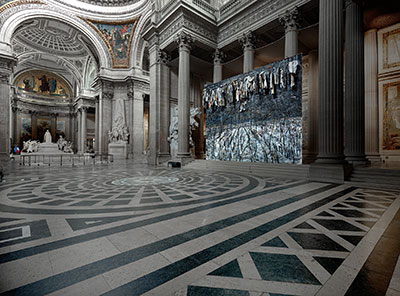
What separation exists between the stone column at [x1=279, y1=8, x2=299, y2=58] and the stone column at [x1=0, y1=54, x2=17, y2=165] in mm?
22187

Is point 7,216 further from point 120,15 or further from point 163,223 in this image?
point 120,15

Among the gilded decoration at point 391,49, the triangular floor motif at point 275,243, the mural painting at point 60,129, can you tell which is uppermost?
the gilded decoration at point 391,49

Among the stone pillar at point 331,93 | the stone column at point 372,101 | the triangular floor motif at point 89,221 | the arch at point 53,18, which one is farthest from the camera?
the arch at point 53,18

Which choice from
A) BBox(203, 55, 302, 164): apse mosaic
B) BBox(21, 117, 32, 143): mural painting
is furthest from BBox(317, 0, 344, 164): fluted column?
BBox(21, 117, 32, 143): mural painting

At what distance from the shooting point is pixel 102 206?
373 cm

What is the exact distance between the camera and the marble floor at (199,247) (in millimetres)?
1546

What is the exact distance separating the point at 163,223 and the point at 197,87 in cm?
1652

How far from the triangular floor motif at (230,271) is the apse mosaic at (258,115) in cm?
848

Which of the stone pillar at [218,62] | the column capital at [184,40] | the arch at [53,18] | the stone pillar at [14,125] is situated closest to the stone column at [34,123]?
the stone pillar at [14,125]

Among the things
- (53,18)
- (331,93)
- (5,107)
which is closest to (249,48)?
(331,93)

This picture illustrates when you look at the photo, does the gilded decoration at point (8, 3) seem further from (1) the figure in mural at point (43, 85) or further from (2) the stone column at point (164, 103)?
(1) the figure in mural at point (43, 85)

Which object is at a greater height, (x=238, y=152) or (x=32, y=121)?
(x=32, y=121)

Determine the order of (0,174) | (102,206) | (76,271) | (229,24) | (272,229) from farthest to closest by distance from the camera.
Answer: (229,24) → (0,174) → (102,206) → (272,229) → (76,271)

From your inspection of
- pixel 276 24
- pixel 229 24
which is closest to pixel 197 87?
pixel 229 24
